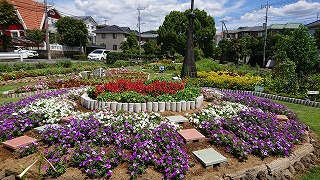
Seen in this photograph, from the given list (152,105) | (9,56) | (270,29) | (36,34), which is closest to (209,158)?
(152,105)

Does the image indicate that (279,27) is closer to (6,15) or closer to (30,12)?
(30,12)

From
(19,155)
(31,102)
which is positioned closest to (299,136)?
(19,155)

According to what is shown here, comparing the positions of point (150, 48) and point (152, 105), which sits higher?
point (150, 48)

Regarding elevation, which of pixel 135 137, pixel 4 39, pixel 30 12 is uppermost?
pixel 30 12

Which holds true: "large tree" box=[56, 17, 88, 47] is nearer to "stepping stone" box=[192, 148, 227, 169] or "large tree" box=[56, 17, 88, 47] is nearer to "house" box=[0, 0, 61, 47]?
"house" box=[0, 0, 61, 47]

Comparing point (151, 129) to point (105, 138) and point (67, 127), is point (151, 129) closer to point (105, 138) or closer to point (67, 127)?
point (105, 138)

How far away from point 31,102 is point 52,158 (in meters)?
3.26

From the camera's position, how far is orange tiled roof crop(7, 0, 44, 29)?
37.0 meters

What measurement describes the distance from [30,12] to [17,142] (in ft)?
138

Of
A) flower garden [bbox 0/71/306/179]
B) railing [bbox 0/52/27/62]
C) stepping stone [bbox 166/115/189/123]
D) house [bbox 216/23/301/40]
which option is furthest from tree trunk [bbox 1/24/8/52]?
house [bbox 216/23/301/40]

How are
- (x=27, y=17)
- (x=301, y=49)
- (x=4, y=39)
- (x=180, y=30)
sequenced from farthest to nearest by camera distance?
(x=27, y=17)
(x=180, y=30)
(x=4, y=39)
(x=301, y=49)

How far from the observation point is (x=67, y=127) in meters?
4.36

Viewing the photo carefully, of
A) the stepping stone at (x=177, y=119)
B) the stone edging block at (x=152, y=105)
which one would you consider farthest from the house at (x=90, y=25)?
the stepping stone at (x=177, y=119)

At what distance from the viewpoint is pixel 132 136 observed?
4.28 meters
